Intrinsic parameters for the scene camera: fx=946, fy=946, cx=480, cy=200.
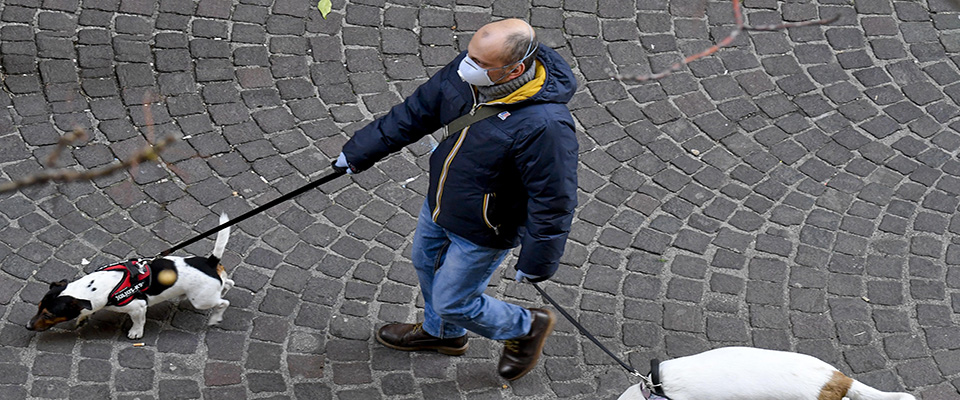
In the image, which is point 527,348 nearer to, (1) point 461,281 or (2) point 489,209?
→ (1) point 461,281

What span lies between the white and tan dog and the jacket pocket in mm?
956

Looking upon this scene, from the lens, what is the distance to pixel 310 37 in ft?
23.4

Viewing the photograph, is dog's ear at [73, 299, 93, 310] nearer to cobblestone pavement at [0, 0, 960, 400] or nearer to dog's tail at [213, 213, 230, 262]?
cobblestone pavement at [0, 0, 960, 400]

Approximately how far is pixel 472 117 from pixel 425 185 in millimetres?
2227

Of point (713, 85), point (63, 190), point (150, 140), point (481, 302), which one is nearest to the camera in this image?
point (481, 302)

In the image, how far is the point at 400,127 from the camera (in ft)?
14.4

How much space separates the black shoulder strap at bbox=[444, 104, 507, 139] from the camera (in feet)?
13.0

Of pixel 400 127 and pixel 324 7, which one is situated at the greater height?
pixel 400 127

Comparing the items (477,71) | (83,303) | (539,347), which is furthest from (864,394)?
(83,303)

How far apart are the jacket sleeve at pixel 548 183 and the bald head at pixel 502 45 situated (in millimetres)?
310

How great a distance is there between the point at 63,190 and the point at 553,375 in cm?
320

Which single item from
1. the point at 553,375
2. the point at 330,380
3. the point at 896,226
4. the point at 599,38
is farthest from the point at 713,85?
the point at 330,380

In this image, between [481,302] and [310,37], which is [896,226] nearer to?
[481,302]

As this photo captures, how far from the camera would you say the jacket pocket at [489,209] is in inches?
162
